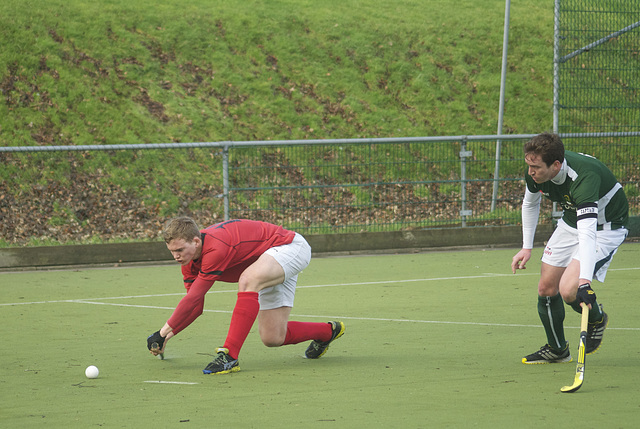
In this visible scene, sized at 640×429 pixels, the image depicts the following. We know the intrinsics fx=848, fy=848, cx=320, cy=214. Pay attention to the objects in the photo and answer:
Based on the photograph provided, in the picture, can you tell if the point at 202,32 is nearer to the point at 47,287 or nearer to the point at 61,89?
the point at 61,89

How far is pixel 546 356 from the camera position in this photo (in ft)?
19.7

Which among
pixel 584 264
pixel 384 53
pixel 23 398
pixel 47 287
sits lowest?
pixel 47 287

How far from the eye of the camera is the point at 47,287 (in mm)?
10992

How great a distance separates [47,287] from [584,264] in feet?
25.3

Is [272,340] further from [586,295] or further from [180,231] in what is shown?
[586,295]

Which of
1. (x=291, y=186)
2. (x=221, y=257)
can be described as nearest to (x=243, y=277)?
(x=221, y=257)

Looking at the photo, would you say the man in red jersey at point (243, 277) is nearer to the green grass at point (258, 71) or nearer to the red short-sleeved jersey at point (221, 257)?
the red short-sleeved jersey at point (221, 257)

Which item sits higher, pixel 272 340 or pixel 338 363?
pixel 272 340

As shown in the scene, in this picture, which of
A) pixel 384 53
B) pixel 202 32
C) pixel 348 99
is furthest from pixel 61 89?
pixel 384 53

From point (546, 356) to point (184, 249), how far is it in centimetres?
265

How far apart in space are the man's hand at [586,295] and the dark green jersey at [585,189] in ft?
1.92

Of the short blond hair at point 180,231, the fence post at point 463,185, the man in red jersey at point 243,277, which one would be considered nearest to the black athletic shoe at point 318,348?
the man in red jersey at point 243,277

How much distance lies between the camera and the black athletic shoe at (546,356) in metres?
6.00

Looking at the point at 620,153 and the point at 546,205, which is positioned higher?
the point at 620,153
